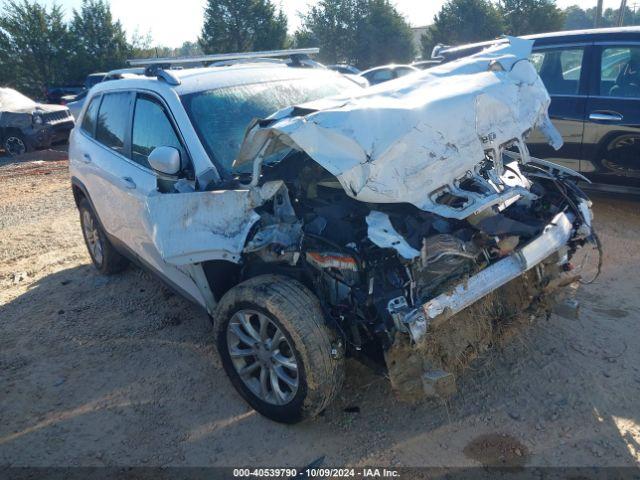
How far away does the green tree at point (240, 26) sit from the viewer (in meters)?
28.4

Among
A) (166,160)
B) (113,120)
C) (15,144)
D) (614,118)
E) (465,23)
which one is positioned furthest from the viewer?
(465,23)

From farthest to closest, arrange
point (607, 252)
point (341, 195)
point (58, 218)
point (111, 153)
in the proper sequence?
point (58, 218), point (607, 252), point (111, 153), point (341, 195)

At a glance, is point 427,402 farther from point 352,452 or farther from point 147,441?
point 147,441

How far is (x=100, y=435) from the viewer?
3.19 m

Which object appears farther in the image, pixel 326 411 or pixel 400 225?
pixel 326 411

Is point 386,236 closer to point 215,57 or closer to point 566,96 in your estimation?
point 215,57

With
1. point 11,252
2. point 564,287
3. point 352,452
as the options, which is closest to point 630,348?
point 564,287

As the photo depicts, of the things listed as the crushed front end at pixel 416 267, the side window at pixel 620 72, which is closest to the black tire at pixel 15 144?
the crushed front end at pixel 416 267

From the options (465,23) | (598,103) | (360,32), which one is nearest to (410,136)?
(598,103)

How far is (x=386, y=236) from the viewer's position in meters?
2.76

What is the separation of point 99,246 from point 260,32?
84.6 ft

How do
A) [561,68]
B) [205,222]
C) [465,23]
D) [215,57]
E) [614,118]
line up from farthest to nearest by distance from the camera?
[465,23] < [561,68] < [614,118] < [215,57] < [205,222]

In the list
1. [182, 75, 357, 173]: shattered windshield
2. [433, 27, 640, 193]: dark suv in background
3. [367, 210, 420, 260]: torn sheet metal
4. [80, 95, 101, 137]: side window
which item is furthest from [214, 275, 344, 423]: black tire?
[433, 27, 640, 193]: dark suv in background

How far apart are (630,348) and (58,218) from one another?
7130 millimetres
